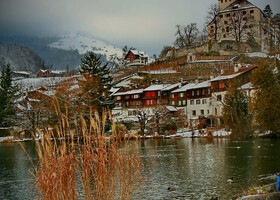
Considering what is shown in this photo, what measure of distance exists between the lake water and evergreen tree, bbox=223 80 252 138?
9.82 m

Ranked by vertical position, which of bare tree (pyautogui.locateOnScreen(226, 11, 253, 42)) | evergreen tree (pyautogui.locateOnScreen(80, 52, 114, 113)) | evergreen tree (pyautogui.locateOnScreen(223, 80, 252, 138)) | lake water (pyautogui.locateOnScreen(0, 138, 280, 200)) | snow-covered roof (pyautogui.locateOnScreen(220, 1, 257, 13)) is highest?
snow-covered roof (pyautogui.locateOnScreen(220, 1, 257, 13))

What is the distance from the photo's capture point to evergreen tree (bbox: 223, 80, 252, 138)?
41.7 metres

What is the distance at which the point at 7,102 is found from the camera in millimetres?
64625

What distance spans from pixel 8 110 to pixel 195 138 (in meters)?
35.0

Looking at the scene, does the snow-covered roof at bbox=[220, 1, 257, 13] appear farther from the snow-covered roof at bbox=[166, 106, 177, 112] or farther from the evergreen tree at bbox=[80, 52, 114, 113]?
the evergreen tree at bbox=[80, 52, 114, 113]

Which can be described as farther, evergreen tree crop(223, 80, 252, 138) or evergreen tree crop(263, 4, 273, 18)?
evergreen tree crop(263, 4, 273, 18)

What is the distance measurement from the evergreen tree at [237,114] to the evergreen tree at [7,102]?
35740mm

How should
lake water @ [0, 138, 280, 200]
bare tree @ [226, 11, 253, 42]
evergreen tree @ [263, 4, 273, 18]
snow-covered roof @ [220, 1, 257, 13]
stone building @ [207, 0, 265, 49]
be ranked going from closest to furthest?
1. lake water @ [0, 138, 280, 200]
2. stone building @ [207, 0, 265, 49]
3. bare tree @ [226, 11, 253, 42]
4. snow-covered roof @ [220, 1, 257, 13]
5. evergreen tree @ [263, 4, 273, 18]

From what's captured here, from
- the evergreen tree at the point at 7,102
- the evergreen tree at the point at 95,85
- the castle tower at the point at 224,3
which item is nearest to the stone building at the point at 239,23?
the castle tower at the point at 224,3

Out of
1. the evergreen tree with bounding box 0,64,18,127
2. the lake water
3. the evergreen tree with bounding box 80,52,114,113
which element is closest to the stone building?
the evergreen tree with bounding box 80,52,114,113

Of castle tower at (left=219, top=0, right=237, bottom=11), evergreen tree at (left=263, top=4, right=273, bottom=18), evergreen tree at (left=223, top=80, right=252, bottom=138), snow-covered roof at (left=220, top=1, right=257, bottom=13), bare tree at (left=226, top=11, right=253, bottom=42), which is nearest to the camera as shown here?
evergreen tree at (left=223, top=80, right=252, bottom=138)

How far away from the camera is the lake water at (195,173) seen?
673 inches

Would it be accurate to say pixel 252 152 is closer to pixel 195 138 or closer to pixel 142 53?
pixel 195 138

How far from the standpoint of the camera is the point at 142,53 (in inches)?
4579
